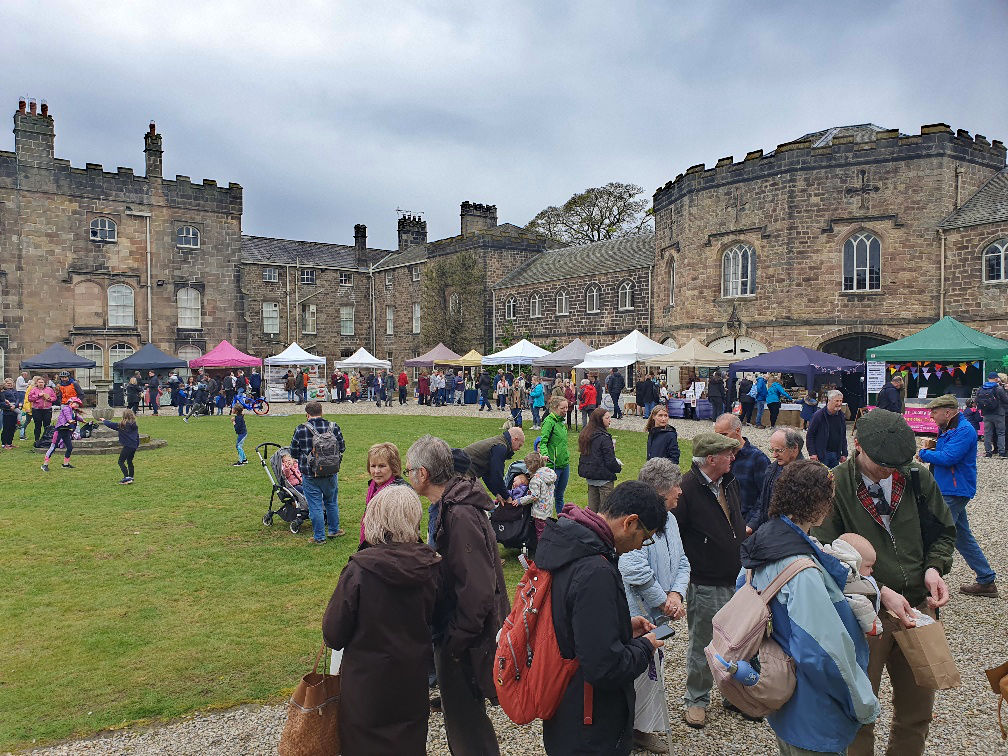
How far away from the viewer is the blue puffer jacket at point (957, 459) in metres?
6.38

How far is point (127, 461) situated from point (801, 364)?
16654mm

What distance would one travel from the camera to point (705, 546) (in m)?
4.57

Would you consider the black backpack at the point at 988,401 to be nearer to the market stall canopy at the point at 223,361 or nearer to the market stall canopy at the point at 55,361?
the market stall canopy at the point at 223,361

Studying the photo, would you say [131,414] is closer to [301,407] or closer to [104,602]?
[104,602]

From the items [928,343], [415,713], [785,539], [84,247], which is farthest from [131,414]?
[84,247]

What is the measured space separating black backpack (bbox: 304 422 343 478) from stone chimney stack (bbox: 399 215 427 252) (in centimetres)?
4252

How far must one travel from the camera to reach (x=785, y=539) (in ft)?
9.21

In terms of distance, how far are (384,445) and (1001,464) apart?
1311 centimetres

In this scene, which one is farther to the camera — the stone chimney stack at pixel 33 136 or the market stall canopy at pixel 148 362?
the stone chimney stack at pixel 33 136

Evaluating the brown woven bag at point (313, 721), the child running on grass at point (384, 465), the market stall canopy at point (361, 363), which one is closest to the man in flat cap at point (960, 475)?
the child running on grass at point (384, 465)

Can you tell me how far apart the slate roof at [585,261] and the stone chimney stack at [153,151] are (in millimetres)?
17741

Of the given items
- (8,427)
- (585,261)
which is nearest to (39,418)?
(8,427)

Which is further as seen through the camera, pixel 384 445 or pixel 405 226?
pixel 405 226

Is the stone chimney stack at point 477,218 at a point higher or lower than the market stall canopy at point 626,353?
higher
